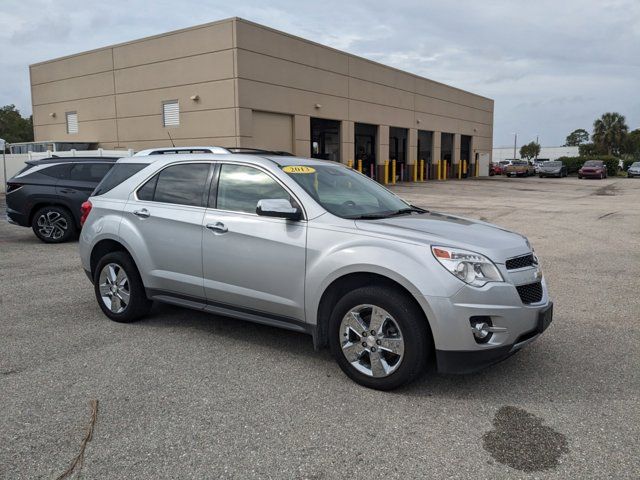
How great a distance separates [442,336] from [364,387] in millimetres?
733

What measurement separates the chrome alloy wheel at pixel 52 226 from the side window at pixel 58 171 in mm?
773

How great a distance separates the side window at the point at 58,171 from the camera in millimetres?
11102

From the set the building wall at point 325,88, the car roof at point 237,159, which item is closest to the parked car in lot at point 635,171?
the building wall at point 325,88

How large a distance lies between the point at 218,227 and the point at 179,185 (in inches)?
32.1

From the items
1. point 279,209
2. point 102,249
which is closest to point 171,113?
point 102,249

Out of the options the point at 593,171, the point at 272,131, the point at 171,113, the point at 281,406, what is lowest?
the point at 281,406

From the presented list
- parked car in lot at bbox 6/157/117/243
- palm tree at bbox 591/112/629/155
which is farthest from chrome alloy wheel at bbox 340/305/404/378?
palm tree at bbox 591/112/629/155

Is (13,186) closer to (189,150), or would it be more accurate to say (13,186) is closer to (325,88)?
(189,150)

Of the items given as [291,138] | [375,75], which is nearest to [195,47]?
[291,138]

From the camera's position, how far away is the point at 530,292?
3.99 metres

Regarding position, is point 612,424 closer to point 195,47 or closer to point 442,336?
point 442,336

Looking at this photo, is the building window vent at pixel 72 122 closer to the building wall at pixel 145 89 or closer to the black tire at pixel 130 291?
the building wall at pixel 145 89

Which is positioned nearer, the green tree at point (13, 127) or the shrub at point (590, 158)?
the shrub at point (590, 158)

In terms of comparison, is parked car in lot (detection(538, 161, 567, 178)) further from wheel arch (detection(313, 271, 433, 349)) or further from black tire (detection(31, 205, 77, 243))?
wheel arch (detection(313, 271, 433, 349))
